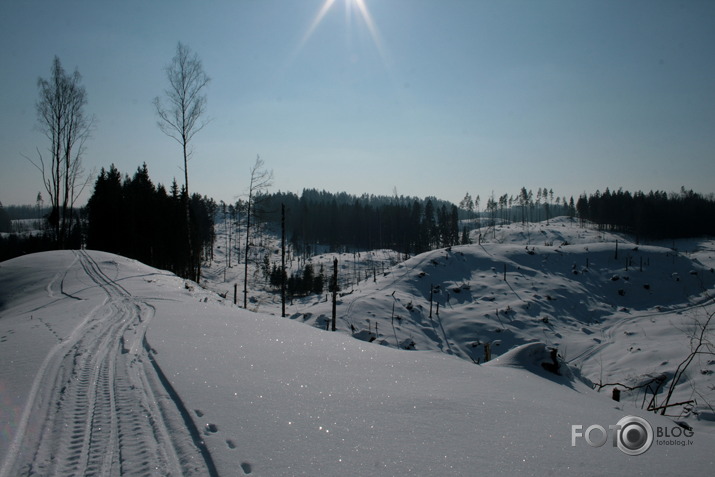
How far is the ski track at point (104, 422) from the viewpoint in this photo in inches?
115

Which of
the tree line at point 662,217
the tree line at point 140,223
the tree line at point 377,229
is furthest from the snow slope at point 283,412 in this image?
the tree line at point 662,217

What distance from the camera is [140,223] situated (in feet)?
107

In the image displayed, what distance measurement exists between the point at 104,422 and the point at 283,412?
187cm

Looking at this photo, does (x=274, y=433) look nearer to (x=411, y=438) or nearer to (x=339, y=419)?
(x=339, y=419)

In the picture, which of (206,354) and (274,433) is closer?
(274,433)

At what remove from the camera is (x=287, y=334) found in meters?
8.08

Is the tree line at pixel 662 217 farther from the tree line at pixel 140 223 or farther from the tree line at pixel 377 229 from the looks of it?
the tree line at pixel 140 223

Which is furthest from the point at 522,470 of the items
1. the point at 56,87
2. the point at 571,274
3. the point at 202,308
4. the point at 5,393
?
the point at 571,274

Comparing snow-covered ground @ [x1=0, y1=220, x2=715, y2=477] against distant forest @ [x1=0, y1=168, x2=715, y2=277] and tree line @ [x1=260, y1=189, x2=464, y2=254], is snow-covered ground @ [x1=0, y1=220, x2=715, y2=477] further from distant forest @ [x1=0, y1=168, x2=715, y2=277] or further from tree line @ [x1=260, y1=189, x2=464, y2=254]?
tree line @ [x1=260, y1=189, x2=464, y2=254]

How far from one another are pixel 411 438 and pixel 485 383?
92.7 inches
